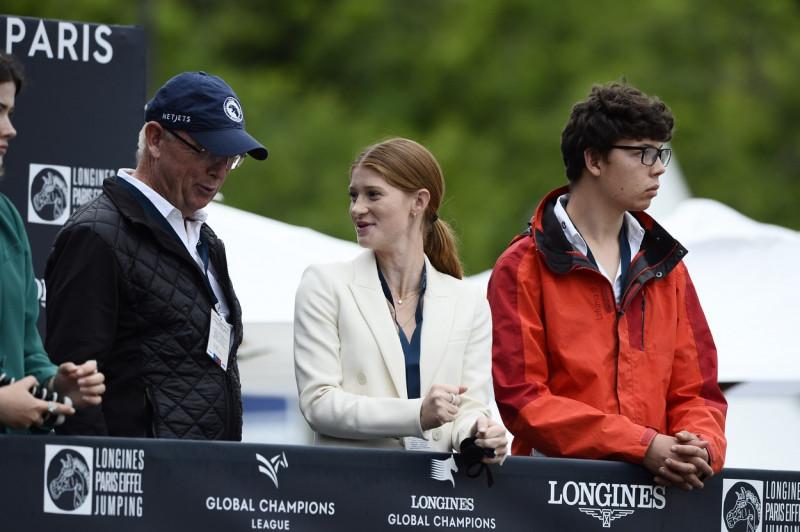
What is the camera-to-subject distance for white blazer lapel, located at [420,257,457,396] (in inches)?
143

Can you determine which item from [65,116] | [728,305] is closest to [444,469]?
[65,116]

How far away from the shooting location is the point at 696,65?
21125mm

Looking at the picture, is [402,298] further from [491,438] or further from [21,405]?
[21,405]

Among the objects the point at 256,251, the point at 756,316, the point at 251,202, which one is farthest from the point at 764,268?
the point at 251,202

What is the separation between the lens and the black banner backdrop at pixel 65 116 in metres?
4.77

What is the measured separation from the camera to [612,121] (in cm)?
405

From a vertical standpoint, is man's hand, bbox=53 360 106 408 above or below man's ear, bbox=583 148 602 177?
below

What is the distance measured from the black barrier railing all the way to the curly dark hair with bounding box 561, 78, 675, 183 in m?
1.08

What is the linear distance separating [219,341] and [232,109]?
68cm

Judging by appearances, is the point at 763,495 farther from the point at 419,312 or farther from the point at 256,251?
the point at 256,251

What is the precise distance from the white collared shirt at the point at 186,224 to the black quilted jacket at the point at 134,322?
5 cm

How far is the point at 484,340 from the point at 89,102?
6.56ft

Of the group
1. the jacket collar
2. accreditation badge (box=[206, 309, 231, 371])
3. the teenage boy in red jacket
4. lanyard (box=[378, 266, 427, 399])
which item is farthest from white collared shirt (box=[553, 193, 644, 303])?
accreditation badge (box=[206, 309, 231, 371])

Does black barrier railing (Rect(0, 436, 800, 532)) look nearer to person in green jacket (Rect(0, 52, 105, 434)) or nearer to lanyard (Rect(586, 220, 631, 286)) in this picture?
person in green jacket (Rect(0, 52, 105, 434))
